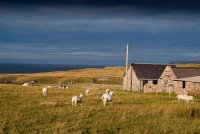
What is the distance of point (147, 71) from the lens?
78562 mm

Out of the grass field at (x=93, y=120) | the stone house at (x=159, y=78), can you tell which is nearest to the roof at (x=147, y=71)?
the stone house at (x=159, y=78)

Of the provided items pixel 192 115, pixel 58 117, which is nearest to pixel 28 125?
pixel 58 117

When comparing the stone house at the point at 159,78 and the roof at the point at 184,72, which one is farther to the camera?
the roof at the point at 184,72

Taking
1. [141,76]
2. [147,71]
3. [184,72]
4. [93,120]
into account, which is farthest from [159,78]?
[93,120]

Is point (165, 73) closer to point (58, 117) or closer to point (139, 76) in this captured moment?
point (139, 76)

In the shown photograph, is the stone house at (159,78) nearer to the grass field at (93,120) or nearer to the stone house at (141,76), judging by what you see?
the stone house at (141,76)

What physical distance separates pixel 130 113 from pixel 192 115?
444 centimetres

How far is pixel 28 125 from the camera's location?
21.4 metres

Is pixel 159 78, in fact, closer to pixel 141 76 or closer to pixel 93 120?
pixel 141 76

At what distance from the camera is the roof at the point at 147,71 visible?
77.1 meters

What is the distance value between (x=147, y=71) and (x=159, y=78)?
754 cm

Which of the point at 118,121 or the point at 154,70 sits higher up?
the point at 154,70

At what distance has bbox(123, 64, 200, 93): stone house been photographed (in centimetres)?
6488

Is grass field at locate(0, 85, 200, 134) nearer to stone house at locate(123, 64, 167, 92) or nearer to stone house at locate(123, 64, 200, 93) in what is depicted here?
stone house at locate(123, 64, 200, 93)
